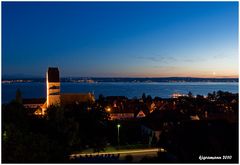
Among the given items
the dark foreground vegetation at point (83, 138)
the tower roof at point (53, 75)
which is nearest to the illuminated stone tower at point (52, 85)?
the tower roof at point (53, 75)

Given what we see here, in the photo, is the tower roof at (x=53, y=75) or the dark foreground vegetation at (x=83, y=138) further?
the tower roof at (x=53, y=75)

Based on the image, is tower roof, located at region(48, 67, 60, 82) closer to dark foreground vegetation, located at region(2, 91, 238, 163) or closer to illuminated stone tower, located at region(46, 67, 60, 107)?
illuminated stone tower, located at region(46, 67, 60, 107)

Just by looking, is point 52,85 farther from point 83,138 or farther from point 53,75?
point 83,138

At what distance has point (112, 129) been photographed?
10.1 meters

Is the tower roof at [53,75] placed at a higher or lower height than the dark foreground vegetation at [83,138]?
higher

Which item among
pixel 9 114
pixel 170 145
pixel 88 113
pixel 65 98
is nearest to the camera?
pixel 9 114

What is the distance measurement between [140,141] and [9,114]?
4916 millimetres

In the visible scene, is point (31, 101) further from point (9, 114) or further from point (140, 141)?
point (9, 114)

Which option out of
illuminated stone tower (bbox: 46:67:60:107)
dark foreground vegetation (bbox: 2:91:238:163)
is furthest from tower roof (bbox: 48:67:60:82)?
dark foreground vegetation (bbox: 2:91:238:163)

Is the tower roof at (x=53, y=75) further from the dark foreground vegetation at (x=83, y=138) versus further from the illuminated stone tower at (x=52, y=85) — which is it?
the dark foreground vegetation at (x=83, y=138)

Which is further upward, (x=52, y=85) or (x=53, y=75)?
(x=53, y=75)

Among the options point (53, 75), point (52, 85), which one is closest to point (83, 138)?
point (52, 85)

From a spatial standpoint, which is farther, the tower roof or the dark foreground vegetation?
the tower roof

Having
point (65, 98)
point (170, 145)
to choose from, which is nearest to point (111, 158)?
point (170, 145)
